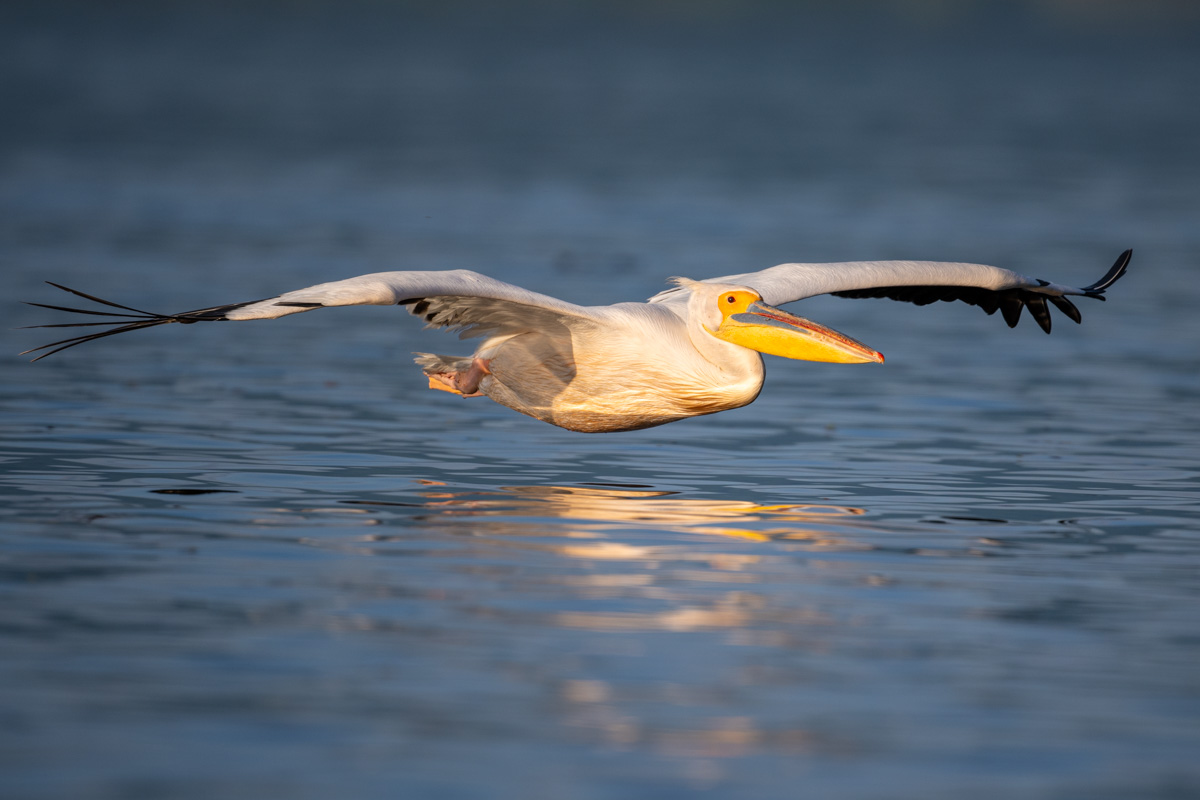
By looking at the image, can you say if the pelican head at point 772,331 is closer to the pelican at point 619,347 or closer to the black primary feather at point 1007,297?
→ the pelican at point 619,347

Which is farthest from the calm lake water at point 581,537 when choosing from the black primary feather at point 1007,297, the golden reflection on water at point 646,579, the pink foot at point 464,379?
the black primary feather at point 1007,297

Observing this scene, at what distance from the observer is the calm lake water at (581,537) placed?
5.57 meters

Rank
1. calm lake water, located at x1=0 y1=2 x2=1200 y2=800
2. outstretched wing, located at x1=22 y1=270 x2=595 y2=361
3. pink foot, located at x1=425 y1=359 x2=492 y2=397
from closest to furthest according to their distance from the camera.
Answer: calm lake water, located at x1=0 y1=2 x2=1200 y2=800, outstretched wing, located at x1=22 y1=270 x2=595 y2=361, pink foot, located at x1=425 y1=359 x2=492 y2=397

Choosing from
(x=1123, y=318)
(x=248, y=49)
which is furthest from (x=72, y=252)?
(x=248, y=49)

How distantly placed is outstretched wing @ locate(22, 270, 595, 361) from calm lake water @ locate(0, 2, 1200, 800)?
791 millimetres

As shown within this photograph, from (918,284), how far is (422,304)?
3.05 m

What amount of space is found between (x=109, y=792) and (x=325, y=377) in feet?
24.0

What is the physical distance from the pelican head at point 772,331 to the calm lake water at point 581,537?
715 millimetres

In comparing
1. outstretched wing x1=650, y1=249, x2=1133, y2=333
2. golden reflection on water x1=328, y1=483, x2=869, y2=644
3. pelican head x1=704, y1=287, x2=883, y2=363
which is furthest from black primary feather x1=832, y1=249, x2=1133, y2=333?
golden reflection on water x1=328, y1=483, x2=869, y2=644

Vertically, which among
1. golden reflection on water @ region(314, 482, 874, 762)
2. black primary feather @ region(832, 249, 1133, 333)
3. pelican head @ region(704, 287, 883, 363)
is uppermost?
black primary feather @ region(832, 249, 1133, 333)

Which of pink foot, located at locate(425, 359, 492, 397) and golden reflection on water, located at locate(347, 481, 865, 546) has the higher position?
pink foot, located at locate(425, 359, 492, 397)

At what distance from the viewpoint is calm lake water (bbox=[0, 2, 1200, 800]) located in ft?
18.3

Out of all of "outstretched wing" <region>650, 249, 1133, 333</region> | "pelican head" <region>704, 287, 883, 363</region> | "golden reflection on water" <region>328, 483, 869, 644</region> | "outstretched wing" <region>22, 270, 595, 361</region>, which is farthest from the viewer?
"outstretched wing" <region>650, 249, 1133, 333</region>

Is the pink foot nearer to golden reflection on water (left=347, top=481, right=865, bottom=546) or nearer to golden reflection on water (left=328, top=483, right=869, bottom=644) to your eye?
golden reflection on water (left=347, top=481, right=865, bottom=546)
